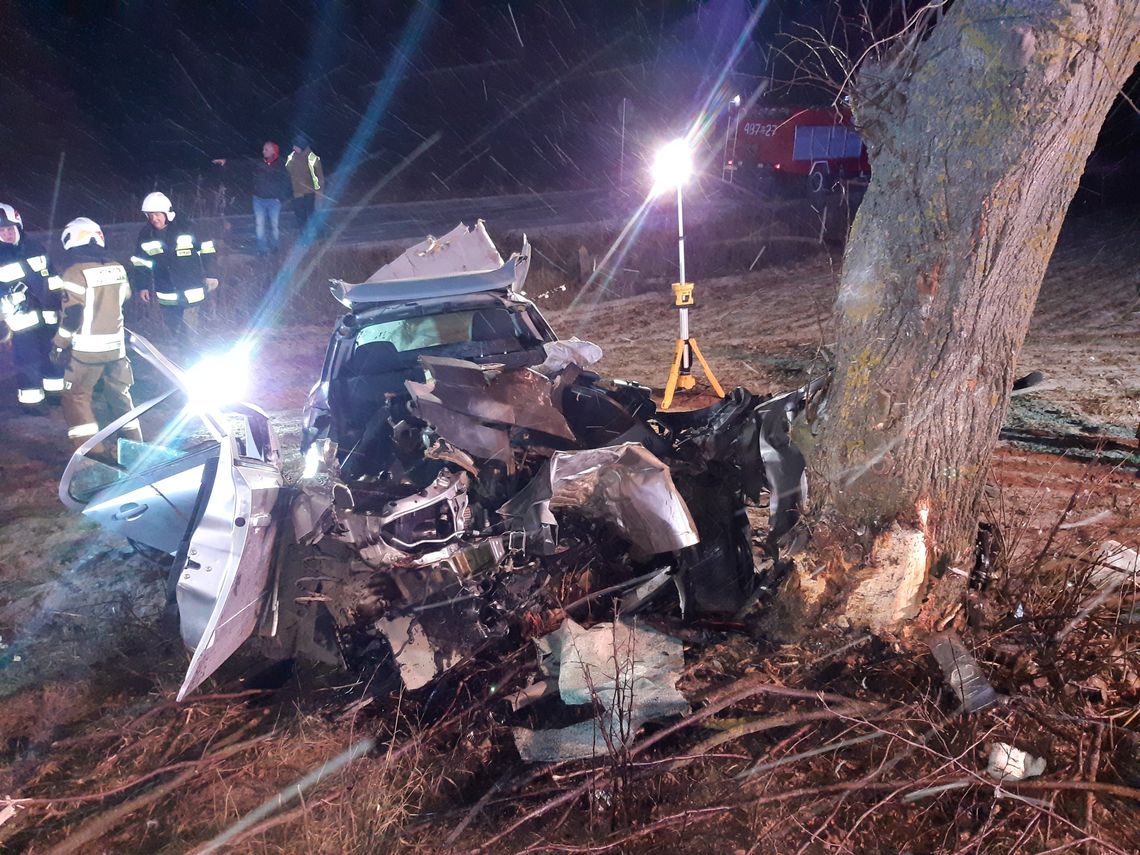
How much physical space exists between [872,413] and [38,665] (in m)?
4.45

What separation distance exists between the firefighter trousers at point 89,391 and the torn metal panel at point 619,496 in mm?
4250

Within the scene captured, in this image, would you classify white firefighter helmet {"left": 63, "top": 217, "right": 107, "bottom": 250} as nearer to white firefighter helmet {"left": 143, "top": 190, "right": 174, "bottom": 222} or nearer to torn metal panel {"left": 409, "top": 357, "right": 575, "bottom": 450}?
white firefighter helmet {"left": 143, "top": 190, "right": 174, "bottom": 222}

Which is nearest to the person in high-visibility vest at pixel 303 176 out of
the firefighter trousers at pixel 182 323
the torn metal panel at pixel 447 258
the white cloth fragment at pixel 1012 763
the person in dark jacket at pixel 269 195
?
the person in dark jacket at pixel 269 195

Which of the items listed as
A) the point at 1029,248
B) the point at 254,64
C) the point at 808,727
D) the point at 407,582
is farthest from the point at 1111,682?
the point at 254,64

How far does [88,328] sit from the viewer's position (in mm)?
5891

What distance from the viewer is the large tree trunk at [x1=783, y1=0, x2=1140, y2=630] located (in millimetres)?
2783

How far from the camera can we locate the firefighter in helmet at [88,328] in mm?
5785

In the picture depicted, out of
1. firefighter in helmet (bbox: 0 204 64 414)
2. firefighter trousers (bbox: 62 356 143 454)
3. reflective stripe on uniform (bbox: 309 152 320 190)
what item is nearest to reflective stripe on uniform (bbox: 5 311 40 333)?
firefighter in helmet (bbox: 0 204 64 414)

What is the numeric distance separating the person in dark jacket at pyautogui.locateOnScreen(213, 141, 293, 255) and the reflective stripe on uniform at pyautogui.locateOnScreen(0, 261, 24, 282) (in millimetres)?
5735

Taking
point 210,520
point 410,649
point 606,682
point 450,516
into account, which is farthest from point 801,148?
point 210,520

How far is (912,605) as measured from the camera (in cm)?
334

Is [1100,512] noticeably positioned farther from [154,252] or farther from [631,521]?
[154,252]

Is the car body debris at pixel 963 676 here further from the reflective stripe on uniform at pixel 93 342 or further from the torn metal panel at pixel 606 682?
the reflective stripe on uniform at pixel 93 342

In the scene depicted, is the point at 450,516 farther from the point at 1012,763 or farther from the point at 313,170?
the point at 313,170
